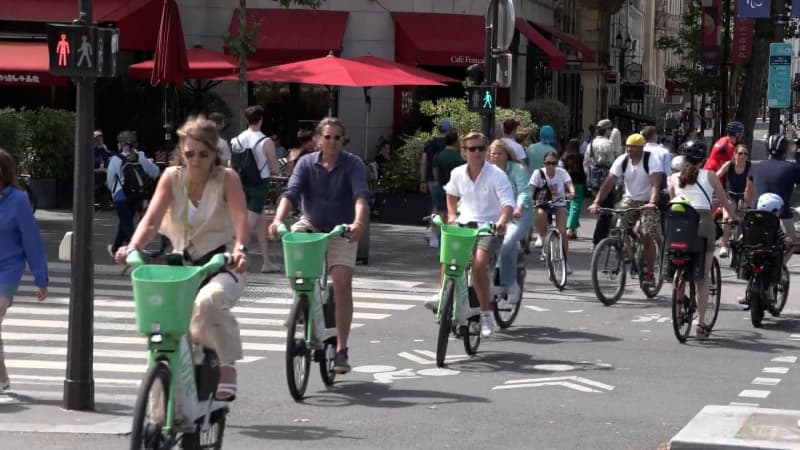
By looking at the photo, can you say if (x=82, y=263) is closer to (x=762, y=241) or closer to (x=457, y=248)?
(x=457, y=248)

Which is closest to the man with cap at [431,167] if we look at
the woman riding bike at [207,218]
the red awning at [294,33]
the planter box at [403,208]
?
the planter box at [403,208]

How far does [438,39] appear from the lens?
33781 millimetres

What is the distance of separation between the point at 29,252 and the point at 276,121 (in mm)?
25558

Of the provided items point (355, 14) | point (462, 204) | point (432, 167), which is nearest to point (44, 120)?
point (432, 167)

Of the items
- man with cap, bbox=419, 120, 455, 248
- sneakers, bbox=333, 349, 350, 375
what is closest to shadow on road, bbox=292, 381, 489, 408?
sneakers, bbox=333, 349, 350, 375

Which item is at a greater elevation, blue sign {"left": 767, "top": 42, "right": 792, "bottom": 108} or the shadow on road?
blue sign {"left": 767, "top": 42, "right": 792, "bottom": 108}

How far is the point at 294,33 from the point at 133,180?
45.6 ft

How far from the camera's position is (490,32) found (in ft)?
64.4

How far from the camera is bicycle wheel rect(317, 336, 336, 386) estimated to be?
10344mm

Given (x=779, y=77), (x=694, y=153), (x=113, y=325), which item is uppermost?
(x=779, y=77)

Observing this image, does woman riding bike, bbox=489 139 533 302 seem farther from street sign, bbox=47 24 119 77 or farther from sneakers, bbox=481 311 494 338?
street sign, bbox=47 24 119 77

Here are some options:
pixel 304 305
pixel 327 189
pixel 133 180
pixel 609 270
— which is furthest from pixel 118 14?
pixel 304 305

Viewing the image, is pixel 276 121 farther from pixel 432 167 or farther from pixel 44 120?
pixel 432 167

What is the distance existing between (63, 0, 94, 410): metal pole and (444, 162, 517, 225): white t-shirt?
13.7ft
